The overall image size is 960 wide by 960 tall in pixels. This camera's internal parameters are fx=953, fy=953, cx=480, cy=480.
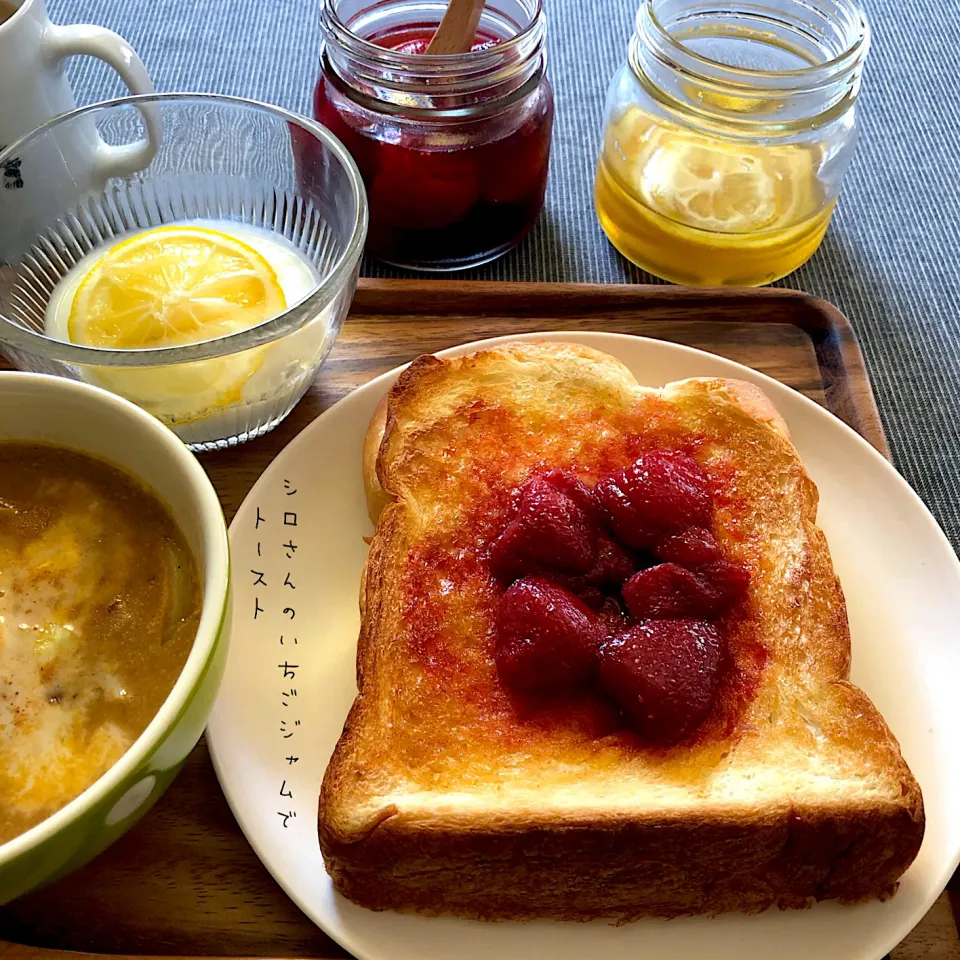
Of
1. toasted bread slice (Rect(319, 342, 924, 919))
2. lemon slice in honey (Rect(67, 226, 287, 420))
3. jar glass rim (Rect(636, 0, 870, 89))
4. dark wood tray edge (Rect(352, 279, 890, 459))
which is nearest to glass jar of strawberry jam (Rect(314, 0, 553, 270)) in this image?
dark wood tray edge (Rect(352, 279, 890, 459))

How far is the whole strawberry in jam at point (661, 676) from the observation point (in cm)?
137

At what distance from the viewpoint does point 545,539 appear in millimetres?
1524

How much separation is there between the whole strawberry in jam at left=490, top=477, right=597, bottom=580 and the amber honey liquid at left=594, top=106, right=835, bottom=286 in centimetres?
86

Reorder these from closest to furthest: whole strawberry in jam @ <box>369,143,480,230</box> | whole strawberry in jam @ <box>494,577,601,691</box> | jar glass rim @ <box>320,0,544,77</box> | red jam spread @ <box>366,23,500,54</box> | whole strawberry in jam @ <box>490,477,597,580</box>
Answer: whole strawberry in jam @ <box>494,577,601,691</box>
whole strawberry in jam @ <box>490,477,597,580</box>
jar glass rim @ <box>320,0,544,77</box>
whole strawberry in jam @ <box>369,143,480,230</box>
red jam spread @ <box>366,23,500,54</box>

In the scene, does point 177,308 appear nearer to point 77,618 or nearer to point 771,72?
point 77,618

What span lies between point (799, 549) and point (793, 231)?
0.83m

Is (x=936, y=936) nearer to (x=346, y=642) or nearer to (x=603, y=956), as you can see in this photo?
(x=603, y=956)

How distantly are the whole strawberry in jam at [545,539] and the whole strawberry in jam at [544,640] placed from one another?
0.06m

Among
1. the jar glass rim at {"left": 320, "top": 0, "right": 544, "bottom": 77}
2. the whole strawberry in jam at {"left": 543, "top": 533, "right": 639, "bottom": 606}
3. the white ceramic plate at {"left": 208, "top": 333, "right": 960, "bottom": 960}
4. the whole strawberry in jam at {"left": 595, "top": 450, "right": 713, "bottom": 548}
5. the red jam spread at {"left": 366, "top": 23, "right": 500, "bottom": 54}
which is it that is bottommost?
the white ceramic plate at {"left": 208, "top": 333, "right": 960, "bottom": 960}

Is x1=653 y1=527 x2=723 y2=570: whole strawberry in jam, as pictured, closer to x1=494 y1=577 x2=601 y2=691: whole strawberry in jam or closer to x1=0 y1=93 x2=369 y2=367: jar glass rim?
x1=494 y1=577 x2=601 y2=691: whole strawberry in jam

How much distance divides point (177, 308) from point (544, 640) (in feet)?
2.88

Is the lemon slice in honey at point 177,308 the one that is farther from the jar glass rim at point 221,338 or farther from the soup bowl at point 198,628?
the soup bowl at point 198,628

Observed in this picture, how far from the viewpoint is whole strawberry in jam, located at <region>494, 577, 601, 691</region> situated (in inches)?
55.9

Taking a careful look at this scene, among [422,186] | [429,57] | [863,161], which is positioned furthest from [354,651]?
[863,161]
